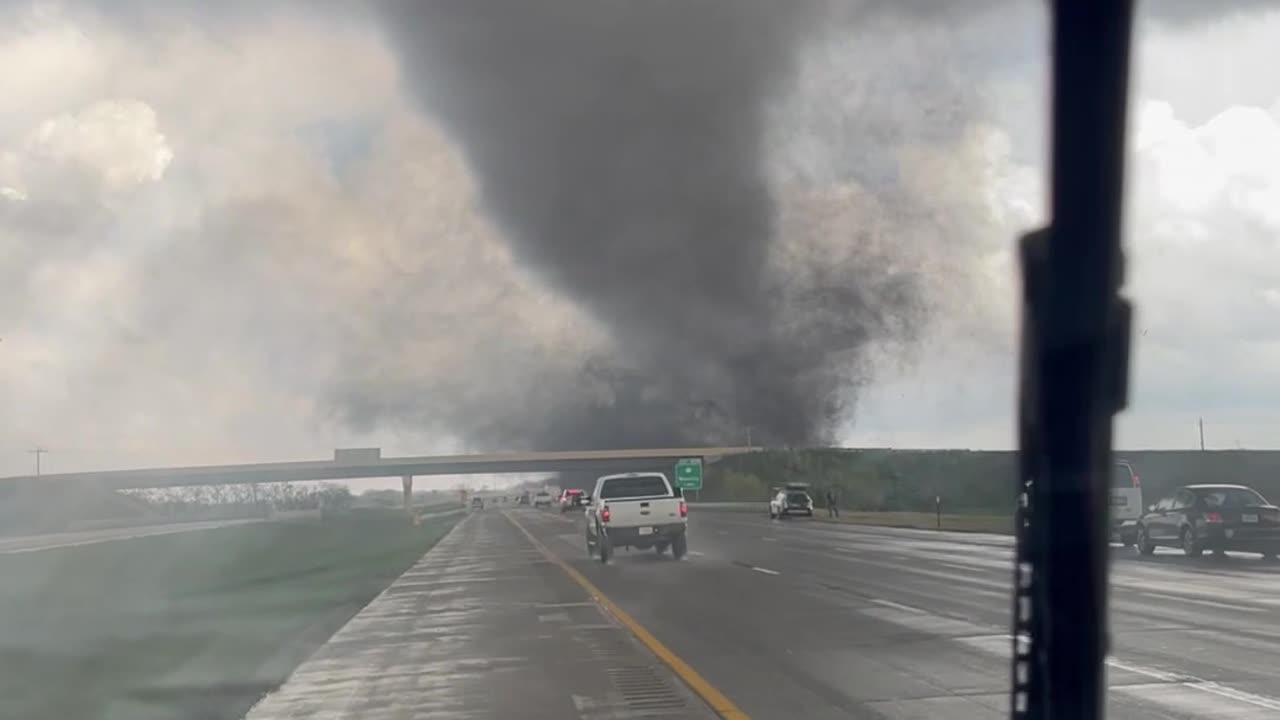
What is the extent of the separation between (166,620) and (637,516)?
554 inches

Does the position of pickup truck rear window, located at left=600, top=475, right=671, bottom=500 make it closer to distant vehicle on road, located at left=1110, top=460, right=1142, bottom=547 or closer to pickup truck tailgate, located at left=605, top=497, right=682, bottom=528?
pickup truck tailgate, located at left=605, top=497, right=682, bottom=528

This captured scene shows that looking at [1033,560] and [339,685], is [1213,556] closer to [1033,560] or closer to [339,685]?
[339,685]

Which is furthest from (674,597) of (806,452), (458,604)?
(806,452)

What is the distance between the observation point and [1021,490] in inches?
166

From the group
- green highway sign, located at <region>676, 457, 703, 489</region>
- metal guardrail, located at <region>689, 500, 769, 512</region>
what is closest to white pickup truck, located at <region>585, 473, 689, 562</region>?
metal guardrail, located at <region>689, 500, 769, 512</region>

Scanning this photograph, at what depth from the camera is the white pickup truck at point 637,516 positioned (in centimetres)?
3153

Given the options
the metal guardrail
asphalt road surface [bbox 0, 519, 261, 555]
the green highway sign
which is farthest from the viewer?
the metal guardrail

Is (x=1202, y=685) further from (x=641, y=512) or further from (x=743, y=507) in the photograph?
(x=743, y=507)

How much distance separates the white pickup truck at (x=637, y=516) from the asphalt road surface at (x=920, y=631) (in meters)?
1.45

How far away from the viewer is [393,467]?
13188cm

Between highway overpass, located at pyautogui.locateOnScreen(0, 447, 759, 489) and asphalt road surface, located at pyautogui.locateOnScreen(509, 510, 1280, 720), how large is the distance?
3860 inches

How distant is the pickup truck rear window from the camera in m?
32.8

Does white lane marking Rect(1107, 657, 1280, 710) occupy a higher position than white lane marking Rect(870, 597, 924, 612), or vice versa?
white lane marking Rect(1107, 657, 1280, 710)

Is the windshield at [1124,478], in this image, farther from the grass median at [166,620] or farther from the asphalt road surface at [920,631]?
the grass median at [166,620]
